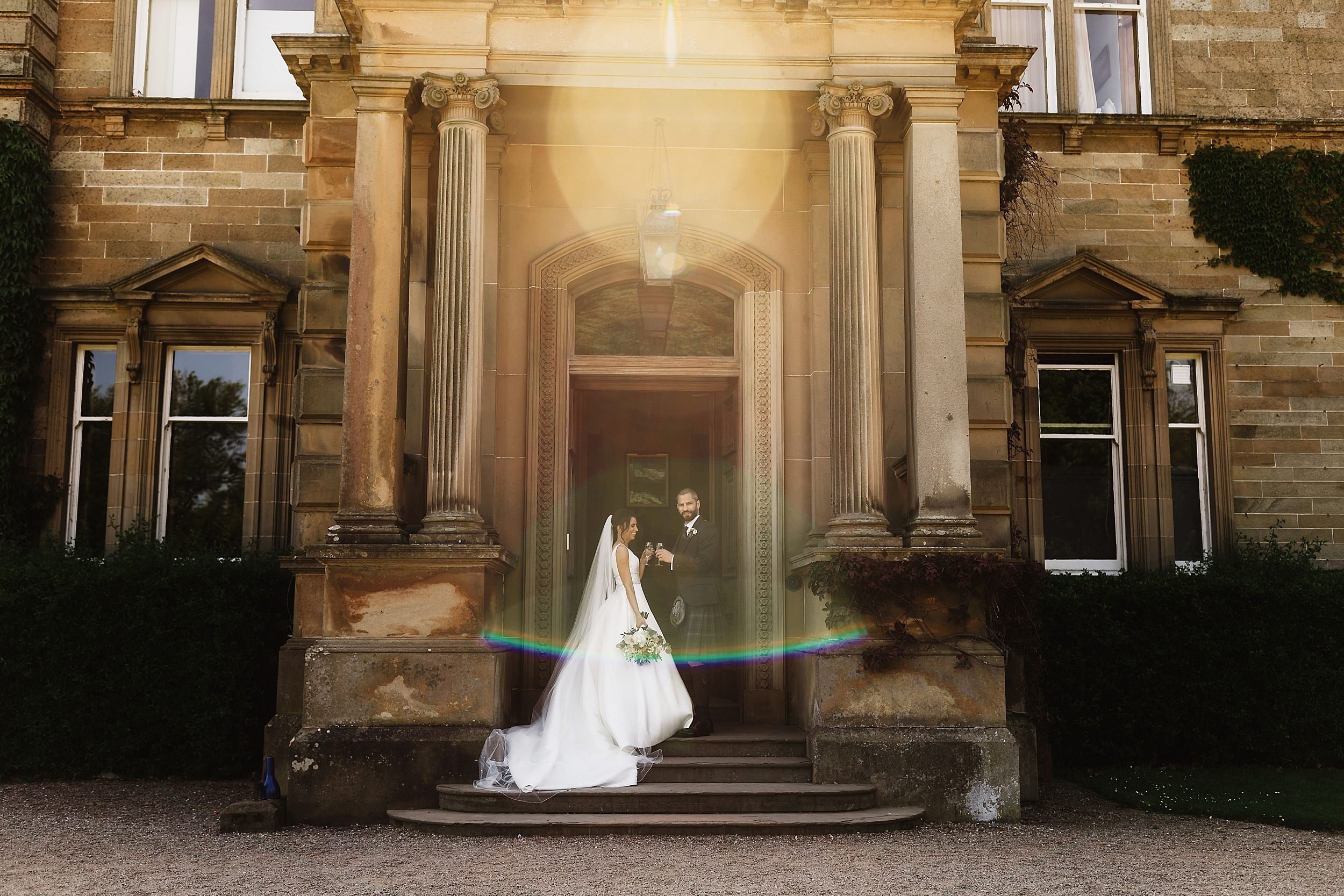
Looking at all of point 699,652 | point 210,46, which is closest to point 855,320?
point 699,652

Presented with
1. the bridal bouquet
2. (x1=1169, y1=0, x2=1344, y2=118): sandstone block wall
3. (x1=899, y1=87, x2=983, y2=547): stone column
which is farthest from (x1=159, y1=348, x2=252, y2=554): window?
(x1=1169, y1=0, x2=1344, y2=118): sandstone block wall

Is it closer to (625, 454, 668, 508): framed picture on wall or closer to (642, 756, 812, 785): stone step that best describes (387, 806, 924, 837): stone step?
(642, 756, 812, 785): stone step

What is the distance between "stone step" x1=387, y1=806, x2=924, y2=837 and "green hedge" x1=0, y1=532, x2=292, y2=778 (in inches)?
164

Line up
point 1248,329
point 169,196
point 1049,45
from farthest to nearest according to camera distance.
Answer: point 1049,45
point 1248,329
point 169,196

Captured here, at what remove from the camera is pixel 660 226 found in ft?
29.1

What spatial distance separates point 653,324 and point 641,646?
10.7 feet

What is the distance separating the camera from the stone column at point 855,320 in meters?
8.66

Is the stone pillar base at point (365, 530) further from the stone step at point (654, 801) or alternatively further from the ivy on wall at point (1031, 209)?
the ivy on wall at point (1031, 209)

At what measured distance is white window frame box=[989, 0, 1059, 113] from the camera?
46.4 feet

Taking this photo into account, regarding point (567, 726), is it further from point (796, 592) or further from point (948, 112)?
point (948, 112)

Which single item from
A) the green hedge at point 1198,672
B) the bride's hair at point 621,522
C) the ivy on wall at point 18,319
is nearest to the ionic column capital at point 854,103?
the bride's hair at point 621,522

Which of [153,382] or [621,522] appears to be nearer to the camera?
[621,522]

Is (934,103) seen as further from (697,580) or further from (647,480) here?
(647,480)

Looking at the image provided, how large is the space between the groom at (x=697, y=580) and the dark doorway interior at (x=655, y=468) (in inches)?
34.0
